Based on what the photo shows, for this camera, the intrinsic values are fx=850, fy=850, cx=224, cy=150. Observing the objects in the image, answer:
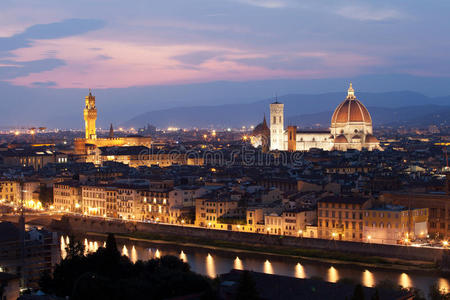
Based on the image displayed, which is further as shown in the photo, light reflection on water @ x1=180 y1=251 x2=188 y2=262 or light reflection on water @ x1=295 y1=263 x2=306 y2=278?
light reflection on water @ x1=180 y1=251 x2=188 y2=262

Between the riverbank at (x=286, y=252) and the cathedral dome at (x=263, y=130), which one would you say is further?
the cathedral dome at (x=263, y=130)

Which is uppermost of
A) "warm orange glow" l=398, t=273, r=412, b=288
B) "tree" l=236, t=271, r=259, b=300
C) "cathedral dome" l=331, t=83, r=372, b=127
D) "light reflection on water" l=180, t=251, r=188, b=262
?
"cathedral dome" l=331, t=83, r=372, b=127

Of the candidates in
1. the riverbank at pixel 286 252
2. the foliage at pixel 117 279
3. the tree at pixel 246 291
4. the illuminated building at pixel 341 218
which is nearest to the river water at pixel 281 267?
the riverbank at pixel 286 252

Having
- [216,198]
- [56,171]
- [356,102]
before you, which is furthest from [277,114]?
[216,198]

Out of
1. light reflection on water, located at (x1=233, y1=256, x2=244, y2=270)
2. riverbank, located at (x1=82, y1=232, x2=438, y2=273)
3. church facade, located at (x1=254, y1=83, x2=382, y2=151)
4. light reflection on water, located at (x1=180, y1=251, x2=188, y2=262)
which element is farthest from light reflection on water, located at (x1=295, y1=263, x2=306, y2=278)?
church facade, located at (x1=254, y1=83, x2=382, y2=151)

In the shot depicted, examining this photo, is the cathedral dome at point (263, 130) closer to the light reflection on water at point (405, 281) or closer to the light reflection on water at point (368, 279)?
the light reflection on water at point (368, 279)

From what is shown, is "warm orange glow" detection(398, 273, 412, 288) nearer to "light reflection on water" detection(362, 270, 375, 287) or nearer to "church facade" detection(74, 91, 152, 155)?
"light reflection on water" detection(362, 270, 375, 287)
